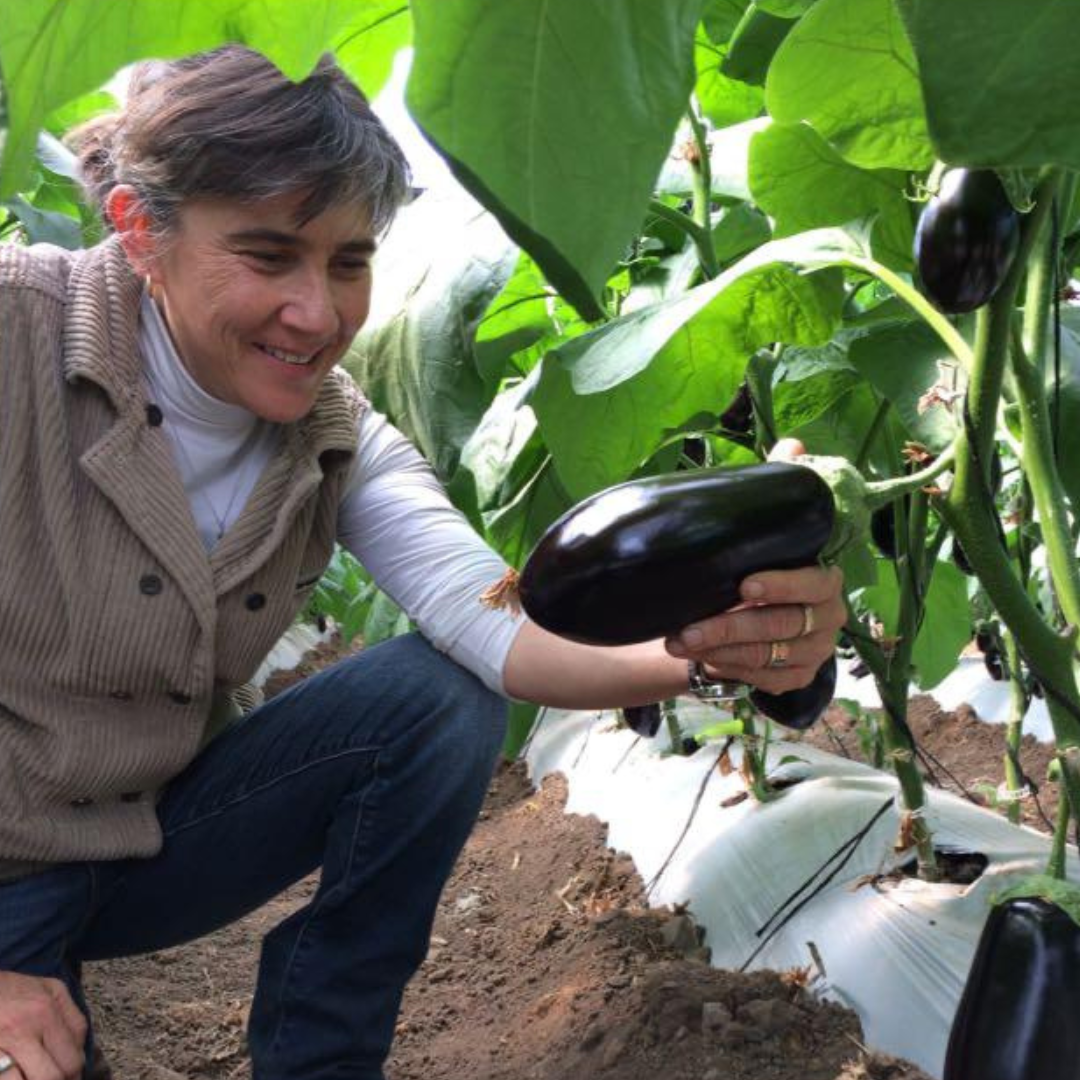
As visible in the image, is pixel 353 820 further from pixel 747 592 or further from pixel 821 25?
pixel 821 25

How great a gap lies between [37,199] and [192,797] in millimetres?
1397

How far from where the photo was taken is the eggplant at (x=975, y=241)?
29.0 inches

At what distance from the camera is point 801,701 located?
98 cm

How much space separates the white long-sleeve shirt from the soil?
1.25ft

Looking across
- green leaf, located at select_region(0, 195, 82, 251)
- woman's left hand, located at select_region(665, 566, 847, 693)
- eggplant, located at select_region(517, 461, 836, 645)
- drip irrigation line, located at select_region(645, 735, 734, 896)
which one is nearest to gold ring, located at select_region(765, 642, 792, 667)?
woman's left hand, located at select_region(665, 566, 847, 693)

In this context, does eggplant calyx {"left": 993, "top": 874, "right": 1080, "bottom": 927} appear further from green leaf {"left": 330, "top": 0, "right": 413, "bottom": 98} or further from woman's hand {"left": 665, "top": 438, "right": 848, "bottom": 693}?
green leaf {"left": 330, "top": 0, "right": 413, "bottom": 98}

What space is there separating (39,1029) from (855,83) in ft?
3.20

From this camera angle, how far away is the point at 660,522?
73 cm

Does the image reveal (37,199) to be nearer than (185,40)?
No

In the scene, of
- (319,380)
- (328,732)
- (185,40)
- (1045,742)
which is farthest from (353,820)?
(1045,742)

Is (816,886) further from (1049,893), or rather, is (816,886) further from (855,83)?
(855,83)

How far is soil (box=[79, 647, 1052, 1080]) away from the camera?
1.33m

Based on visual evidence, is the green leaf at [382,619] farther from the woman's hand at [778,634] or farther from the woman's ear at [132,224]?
the woman's hand at [778,634]

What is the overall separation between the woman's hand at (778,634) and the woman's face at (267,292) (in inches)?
16.4
